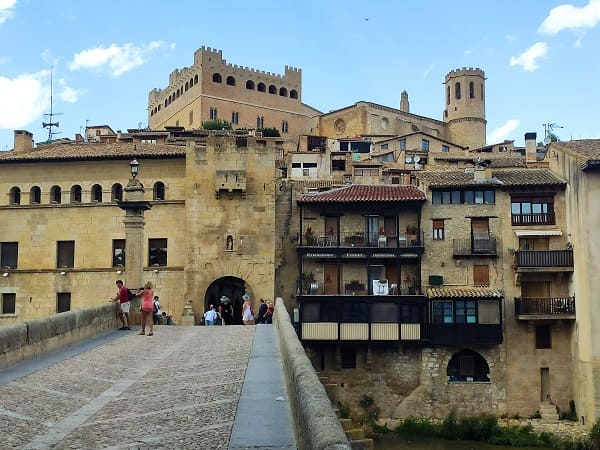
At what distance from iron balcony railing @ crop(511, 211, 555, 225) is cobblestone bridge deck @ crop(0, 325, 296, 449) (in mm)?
26538

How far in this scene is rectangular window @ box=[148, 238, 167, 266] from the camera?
38.7 metres

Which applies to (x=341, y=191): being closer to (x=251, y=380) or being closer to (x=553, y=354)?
(x=553, y=354)

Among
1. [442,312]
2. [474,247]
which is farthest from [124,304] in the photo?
[474,247]

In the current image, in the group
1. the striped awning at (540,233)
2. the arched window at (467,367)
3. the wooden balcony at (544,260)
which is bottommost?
the arched window at (467,367)

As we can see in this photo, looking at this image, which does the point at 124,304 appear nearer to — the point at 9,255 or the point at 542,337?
the point at 9,255

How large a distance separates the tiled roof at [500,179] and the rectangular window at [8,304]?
23.1m

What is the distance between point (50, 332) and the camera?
51.2 feet

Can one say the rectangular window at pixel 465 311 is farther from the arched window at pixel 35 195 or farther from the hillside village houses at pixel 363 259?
the arched window at pixel 35 195

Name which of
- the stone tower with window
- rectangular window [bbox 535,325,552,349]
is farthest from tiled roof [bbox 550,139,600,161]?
the stone tower with window

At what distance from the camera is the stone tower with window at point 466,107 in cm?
9988

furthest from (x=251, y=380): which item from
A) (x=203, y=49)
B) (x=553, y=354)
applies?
(x=203, y=49)

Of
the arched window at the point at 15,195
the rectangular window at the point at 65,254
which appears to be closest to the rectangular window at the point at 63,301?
the rectangular window at the point at 65,254

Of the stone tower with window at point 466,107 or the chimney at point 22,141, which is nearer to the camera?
the chimney at point 22,141

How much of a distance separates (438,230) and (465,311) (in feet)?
15.5
